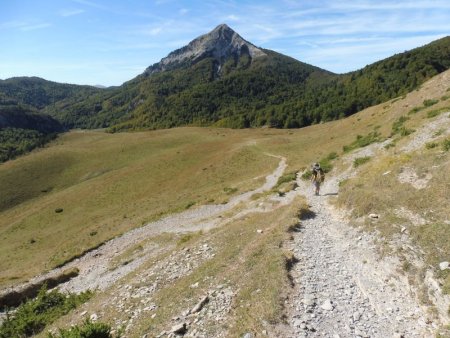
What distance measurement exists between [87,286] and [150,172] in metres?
54.0

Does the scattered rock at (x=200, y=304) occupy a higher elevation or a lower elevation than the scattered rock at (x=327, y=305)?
lower

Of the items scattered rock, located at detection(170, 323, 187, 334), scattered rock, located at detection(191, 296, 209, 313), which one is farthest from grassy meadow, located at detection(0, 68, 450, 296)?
scattered rock, located at detection(170, 323, 187, 334)

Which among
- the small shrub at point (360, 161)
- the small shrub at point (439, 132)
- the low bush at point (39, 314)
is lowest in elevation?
the low bush at point (39, 314)

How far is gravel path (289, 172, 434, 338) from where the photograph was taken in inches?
486

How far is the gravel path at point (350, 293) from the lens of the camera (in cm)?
1235

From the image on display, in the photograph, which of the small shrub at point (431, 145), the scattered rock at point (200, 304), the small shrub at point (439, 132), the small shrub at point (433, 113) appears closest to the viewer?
the scattered rock at point (200, 304)

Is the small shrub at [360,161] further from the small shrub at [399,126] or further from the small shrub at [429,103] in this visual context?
the small shrub at [429,103]

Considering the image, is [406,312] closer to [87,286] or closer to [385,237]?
[385,237]

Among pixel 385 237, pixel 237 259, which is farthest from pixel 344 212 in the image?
pixel 237 259

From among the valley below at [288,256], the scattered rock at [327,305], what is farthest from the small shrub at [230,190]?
the scattered rock at [327,305]

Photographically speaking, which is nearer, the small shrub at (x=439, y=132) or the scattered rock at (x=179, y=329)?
the scattered rock at (x=179, y=329)

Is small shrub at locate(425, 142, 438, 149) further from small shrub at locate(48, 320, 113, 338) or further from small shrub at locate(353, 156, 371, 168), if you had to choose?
small shrub at locate(48, 320, 113, 338)

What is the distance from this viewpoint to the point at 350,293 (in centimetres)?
1456

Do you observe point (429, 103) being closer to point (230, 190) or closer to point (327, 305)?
point (230, 190)
